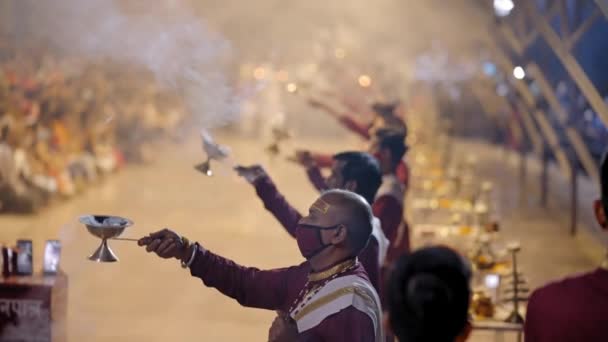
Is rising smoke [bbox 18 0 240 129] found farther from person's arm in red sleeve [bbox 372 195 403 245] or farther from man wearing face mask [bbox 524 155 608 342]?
man wearing face mask [bbox 524 155 608 342]

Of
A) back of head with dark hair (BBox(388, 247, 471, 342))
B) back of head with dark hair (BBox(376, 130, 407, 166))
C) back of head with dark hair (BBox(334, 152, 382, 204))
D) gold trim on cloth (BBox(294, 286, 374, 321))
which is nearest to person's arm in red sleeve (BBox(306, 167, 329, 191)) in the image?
A: back of head with dark hair (BBox(376, 130, 407, 166))

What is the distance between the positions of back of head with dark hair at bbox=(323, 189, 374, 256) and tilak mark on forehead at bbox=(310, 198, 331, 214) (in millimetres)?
19

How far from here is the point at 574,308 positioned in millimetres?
2699

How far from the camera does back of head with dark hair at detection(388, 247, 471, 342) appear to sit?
7.92ft

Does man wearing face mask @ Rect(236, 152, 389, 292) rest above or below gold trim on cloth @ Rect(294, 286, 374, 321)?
above

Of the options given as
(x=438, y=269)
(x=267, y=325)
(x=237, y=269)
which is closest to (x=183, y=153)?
(x=267, y=325)

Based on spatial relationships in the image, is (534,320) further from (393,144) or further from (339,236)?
(393,144)

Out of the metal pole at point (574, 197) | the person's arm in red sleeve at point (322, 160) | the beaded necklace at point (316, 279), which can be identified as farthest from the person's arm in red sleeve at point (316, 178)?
the metal pole at point (574, 197)

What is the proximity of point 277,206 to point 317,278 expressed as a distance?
1318 millimetres

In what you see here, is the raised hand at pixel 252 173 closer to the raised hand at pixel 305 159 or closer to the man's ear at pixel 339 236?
the raised hand at pixel 305 159

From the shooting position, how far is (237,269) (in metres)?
3.63

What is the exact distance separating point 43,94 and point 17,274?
7247 millimetres

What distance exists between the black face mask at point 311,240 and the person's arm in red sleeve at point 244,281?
0.26 m

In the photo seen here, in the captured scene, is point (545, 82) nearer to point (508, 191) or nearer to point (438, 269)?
point (508, 191)
